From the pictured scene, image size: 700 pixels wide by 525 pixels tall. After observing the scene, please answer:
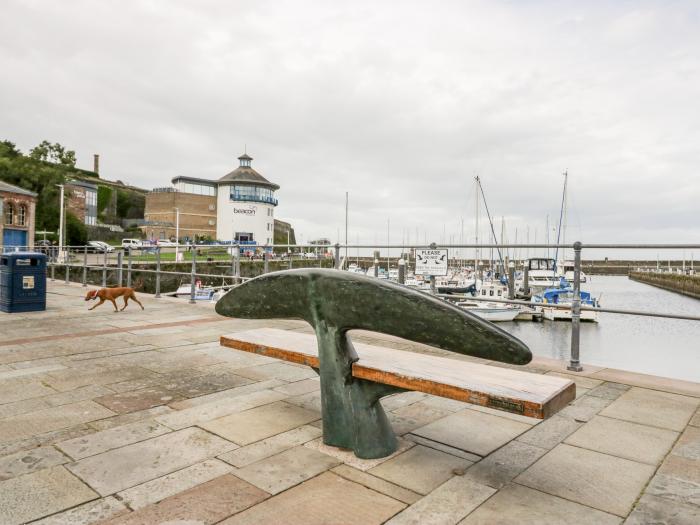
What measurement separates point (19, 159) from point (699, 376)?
6298 centimetres

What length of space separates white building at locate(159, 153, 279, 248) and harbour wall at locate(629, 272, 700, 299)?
5561 centimetres

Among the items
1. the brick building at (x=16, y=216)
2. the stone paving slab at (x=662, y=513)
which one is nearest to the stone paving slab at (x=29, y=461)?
the stone paving slab at (x=662, y=513)

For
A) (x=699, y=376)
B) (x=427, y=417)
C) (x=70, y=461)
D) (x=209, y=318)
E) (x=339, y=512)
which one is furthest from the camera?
(x=699, y=376)

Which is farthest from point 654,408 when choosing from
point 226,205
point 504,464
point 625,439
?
point 226,205

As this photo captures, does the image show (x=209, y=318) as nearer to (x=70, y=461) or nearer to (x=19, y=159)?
(x=70, y=461)

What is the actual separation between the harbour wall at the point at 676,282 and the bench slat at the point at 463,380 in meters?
59.8

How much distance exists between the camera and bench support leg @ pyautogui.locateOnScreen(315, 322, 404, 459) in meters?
2.54

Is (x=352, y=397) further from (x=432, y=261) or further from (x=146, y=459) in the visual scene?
(x=432, y=261)

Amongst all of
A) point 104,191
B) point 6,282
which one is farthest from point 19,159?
point 6,282

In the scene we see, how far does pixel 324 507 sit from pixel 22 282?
8316 millimetres

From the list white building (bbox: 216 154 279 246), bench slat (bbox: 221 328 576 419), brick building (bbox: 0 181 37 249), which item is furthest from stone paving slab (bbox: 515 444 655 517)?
white building (bbox: 216 154 279 246)

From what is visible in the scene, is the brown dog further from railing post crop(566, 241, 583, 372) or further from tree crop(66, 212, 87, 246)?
tree crop(66, 212, 87, 246)

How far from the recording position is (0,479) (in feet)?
7.41

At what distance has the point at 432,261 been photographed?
6809mm
